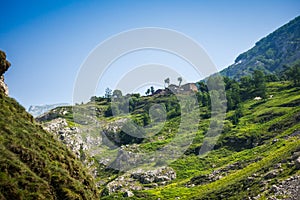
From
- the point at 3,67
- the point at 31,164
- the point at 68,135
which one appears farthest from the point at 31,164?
the point at 68,135

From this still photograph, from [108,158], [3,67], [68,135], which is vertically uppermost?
[68,135]

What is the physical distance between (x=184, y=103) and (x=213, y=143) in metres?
73.1

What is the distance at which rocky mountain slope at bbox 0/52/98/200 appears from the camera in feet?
86.8

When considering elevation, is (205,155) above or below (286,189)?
above

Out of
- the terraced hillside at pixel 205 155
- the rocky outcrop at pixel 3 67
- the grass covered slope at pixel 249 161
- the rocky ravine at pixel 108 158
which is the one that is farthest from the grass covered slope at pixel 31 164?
the rocky ravine at pixel 108 158

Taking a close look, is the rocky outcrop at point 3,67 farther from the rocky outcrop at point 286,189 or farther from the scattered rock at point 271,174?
the scattered rock at point 271,174

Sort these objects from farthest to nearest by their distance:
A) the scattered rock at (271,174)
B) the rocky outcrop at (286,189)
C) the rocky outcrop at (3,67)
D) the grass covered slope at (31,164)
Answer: the scattered rock at (271,174) → the rocky outcrop at (286,189) → the rocky outcrop at (3,67) → the grass covered slope at (31,164)

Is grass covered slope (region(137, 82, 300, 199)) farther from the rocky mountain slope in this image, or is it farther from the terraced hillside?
the rocky mountain slope

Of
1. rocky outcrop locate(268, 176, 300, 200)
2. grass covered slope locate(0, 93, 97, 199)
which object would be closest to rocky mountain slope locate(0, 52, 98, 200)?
grass covered slope locate(0, 93, 97, 199)

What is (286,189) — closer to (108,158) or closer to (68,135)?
(108,158)

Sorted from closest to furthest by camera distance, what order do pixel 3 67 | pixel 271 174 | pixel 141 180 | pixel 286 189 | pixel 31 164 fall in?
pixel 31 164
pixel 3 67
pixel 286 189
pixel 271 174
pixel 141 180

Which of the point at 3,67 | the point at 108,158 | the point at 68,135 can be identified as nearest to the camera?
the point at 3,67

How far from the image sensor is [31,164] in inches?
1193

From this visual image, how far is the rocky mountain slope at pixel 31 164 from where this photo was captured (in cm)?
2647
